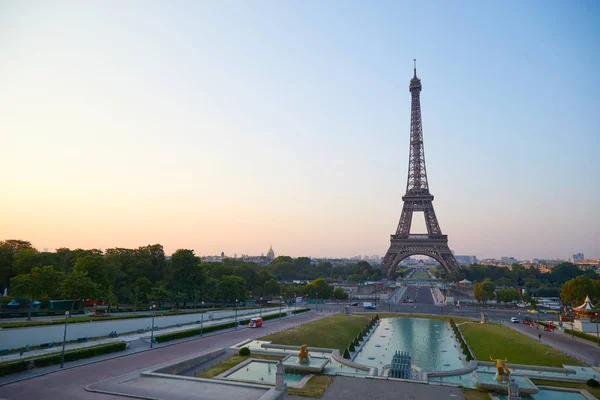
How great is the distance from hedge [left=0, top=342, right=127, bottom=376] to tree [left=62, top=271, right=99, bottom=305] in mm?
16176

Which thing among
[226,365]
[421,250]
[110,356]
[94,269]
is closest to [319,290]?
[421,250]

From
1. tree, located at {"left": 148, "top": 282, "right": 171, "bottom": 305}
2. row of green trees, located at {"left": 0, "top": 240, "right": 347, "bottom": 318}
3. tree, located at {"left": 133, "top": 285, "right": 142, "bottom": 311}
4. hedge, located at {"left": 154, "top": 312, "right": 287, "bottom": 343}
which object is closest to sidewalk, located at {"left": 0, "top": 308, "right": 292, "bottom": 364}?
hedge, located at {"left": 154, "top": 312, "right": 287, "bottom": 343}

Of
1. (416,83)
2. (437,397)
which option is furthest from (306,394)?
(416,83)

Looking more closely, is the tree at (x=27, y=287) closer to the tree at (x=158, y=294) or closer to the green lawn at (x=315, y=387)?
the tree at (x=158, y=294)

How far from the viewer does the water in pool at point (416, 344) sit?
33.9 meters

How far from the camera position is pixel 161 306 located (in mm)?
58094

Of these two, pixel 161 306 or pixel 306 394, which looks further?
pixel 161 306

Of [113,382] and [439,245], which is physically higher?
[439,245]

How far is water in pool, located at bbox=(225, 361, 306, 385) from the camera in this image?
2642 cm

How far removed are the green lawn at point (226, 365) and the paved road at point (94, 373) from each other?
3.42 meters

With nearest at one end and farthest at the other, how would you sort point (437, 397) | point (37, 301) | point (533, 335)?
1. point (437, 397)
2. point (533, 335)
3. point (37, 301)

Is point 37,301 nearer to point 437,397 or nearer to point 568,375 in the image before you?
point 437,397

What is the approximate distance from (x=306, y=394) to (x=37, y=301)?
130 feet

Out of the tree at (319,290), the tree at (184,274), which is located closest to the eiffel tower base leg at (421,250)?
the tree at (319,290)
